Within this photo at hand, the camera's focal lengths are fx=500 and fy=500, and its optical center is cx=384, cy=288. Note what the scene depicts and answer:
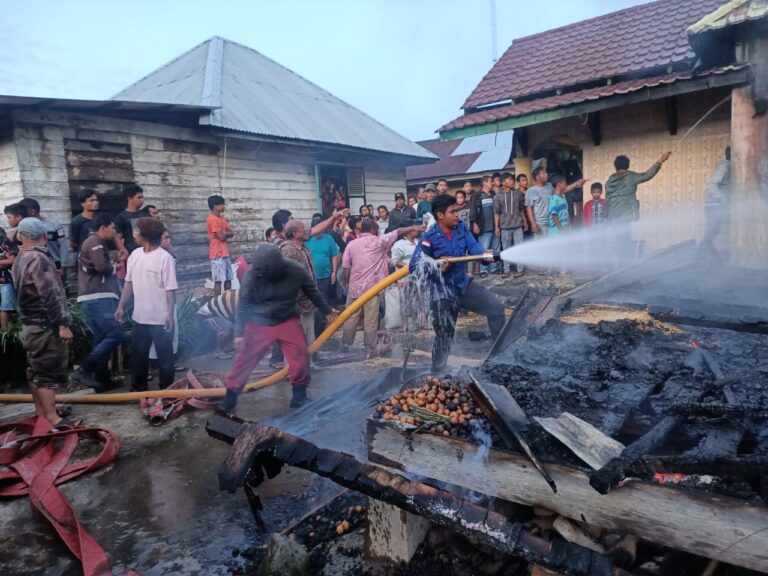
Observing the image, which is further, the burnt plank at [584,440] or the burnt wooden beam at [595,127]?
the burnt wooden beam at [595,127]

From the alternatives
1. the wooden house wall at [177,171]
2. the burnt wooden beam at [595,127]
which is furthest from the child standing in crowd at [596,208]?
the wooden house wall at [177,171]

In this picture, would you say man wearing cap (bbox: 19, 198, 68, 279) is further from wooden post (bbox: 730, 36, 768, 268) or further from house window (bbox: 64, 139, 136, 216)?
wooden post (bbox: 730, 36, 768, 268)

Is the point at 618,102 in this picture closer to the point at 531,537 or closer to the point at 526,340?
the point at 526,340

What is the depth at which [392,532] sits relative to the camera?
295 centimetres

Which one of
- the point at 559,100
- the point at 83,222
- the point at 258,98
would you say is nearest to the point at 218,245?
the point at 83,222

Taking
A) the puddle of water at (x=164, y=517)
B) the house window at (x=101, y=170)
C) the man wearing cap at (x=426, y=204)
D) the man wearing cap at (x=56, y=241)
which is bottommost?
the puddle of water at (x=164, y=517)

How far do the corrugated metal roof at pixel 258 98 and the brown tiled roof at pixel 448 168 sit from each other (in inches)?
468

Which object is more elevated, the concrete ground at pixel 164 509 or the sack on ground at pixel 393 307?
the sack on ground at pixel 393 307

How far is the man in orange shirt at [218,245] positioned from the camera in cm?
875

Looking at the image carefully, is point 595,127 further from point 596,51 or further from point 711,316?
point 711,316

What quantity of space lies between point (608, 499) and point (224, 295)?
706 centimetres

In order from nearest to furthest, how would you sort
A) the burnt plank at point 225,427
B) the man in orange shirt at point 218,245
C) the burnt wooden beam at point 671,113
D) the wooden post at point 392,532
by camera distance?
the wooden post at point 392,532 → the burnt plank at point 225,427 → the man in orange shirt at point 218,245 → the burnt wooden beam at point 671,113

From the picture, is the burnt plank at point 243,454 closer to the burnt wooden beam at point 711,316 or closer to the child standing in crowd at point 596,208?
the burnt wooden beam at point 711,316

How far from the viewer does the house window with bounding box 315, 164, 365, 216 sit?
1303 centimetres
